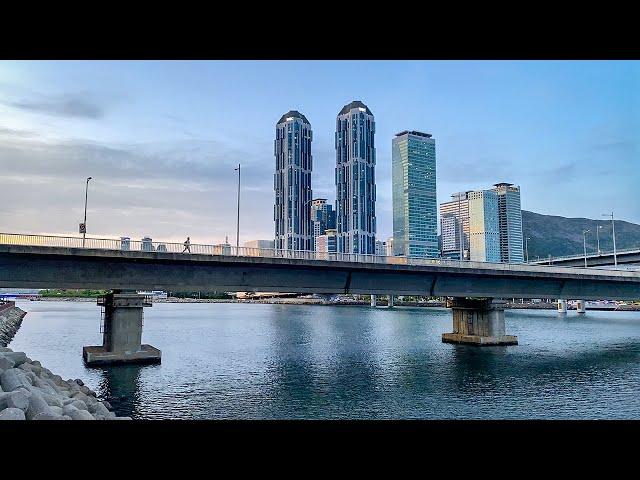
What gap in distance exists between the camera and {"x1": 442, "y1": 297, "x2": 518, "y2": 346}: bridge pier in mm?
50403

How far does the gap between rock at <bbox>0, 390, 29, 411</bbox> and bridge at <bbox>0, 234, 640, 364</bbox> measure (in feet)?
66.4

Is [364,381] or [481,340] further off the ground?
[481,340]

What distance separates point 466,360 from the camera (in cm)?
3981

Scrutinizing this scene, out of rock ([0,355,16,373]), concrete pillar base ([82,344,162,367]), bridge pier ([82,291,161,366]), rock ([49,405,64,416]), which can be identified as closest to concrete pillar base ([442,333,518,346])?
concrete pillar base ([82,344,162,367])

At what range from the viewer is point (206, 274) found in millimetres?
35688

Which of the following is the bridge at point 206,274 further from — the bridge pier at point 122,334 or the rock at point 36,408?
the rock at point 36,408

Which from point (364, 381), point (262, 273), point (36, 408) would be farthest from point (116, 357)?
point (36, 408)

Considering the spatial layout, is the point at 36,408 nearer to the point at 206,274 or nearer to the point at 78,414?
the point at 78,414

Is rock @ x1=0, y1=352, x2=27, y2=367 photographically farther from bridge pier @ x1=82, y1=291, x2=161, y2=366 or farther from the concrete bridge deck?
bridge pier @ x1=82, y1=291, x2=161, y2=366

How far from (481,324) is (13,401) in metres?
46.5

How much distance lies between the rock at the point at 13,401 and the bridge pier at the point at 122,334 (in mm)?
22286
